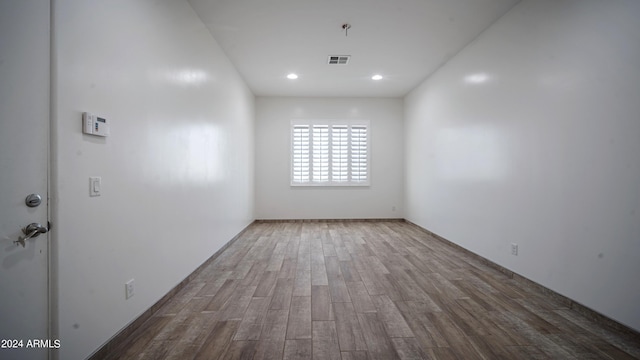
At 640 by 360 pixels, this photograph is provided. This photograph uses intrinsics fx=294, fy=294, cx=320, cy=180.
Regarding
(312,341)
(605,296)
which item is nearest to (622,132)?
(605,296)

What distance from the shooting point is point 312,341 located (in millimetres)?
1856

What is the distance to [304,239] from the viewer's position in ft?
15.9

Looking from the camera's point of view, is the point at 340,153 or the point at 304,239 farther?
the point at 340,153

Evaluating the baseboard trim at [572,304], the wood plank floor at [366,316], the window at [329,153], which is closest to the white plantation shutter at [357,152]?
the window at [329,153]

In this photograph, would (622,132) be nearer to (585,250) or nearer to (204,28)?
(585,250)

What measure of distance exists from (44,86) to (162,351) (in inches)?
60.6

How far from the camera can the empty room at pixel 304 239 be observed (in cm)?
139

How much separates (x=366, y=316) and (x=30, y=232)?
200cm

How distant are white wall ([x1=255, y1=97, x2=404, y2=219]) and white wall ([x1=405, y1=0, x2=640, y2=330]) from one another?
2468 millimetres

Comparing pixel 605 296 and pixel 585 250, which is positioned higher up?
pixel 585 250

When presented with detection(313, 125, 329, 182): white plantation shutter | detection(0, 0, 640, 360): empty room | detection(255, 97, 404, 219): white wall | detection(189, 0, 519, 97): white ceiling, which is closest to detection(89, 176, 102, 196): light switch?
detection(0, 0, 640, 360): empty room

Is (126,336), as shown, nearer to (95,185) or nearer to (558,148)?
(95,185)

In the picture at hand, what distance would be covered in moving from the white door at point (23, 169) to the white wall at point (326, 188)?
5158mm

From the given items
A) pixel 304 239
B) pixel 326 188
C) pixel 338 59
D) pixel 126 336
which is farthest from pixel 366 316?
pixel 326 188
